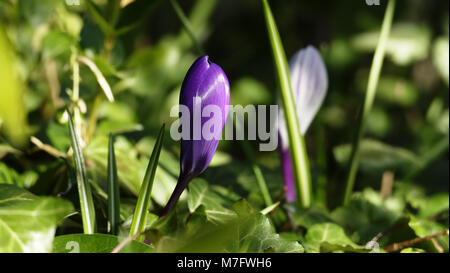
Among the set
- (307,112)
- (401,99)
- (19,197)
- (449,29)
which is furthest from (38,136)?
(401,99)

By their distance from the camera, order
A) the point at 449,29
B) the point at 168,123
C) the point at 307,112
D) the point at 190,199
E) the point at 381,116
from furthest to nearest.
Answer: the point at 381,116 → the point at 168,123 → the point at 449,29 → the point at 307,112 → the point at 190,199

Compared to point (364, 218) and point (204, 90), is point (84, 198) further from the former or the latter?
point (364, 218)

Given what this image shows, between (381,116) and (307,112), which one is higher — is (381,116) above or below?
above

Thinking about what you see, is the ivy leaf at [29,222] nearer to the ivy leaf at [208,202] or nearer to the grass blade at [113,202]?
the grass blade at [113,202]

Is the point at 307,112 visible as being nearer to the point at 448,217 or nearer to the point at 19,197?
the point at 448,217

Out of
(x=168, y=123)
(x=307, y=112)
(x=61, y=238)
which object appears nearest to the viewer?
(x=61, y=238)

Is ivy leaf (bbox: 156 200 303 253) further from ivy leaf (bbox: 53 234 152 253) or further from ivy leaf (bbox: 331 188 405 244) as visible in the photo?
ivy leaf (bbox: 331 188 405 244)
